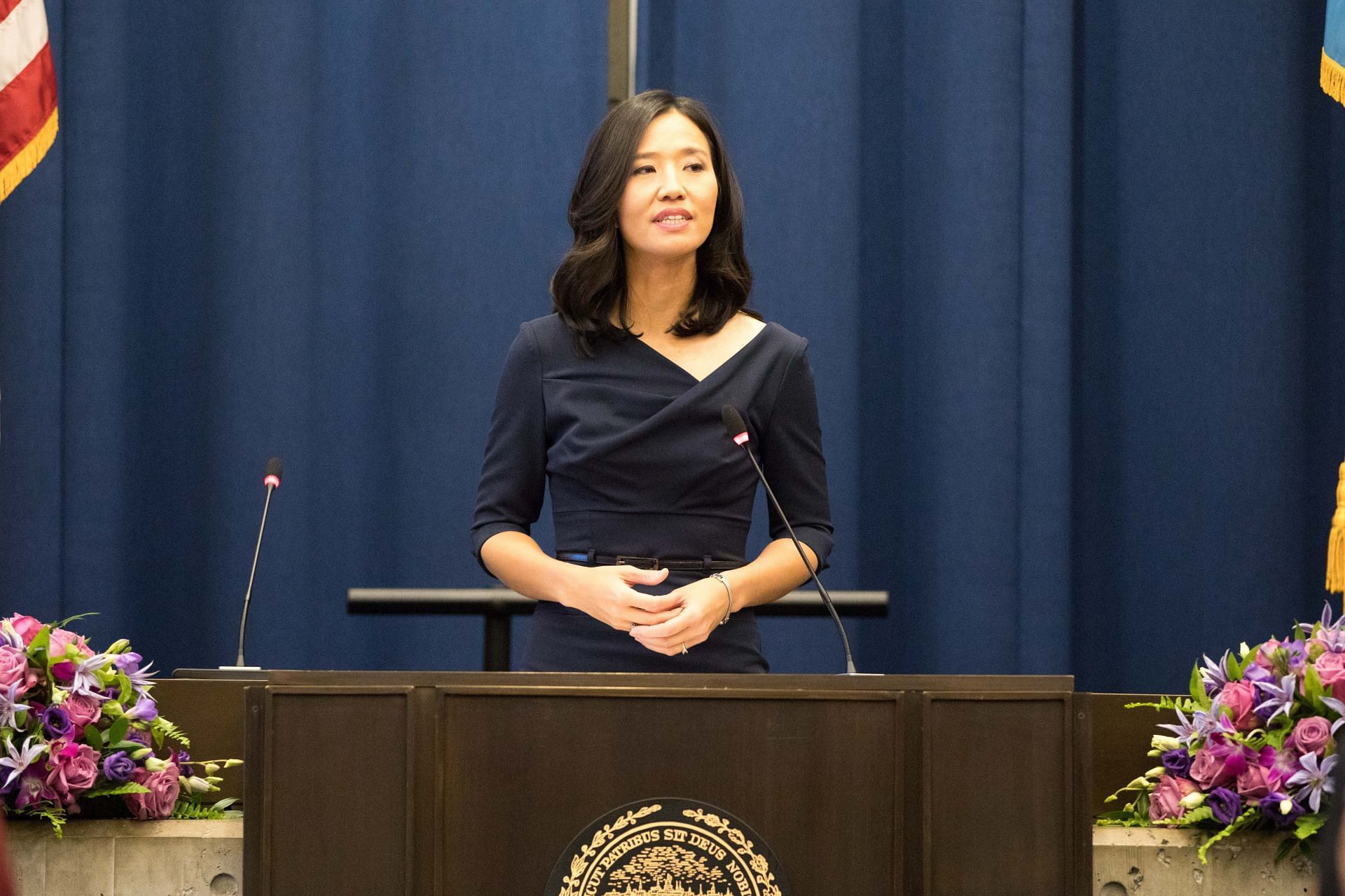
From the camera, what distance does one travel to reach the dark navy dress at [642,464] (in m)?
1.91

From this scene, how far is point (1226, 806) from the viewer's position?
186 cm

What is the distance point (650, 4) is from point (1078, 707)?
9.25ft

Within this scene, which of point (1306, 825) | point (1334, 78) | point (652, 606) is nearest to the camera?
point (652, 606)

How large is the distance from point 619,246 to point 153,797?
0.94 metres

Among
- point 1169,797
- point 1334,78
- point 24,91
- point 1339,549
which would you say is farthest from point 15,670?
point 1334,78

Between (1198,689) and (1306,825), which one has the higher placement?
(1198,689)

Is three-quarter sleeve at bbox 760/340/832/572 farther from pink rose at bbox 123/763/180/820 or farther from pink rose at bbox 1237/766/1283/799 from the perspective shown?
pink rose at bbox 123/763/180/820

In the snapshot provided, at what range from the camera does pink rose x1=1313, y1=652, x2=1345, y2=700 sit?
1876mm

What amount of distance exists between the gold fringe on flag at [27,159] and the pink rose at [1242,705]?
2765mm

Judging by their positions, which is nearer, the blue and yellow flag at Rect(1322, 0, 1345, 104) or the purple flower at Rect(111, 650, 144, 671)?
the purple flower at Rect(111, 650, 144, 671)

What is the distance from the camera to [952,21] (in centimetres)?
391

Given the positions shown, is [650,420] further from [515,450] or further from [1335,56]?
[1335,56]

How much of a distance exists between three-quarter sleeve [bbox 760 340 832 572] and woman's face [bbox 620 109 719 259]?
0.23 m

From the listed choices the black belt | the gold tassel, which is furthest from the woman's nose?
the gold tassel
